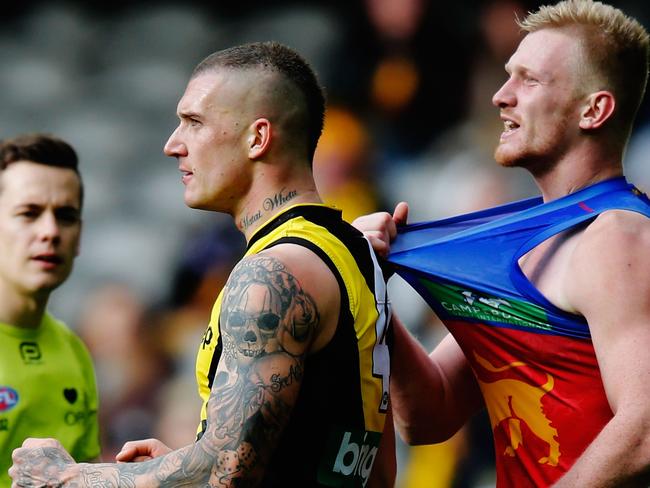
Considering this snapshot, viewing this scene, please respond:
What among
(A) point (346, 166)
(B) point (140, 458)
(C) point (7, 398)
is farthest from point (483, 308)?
(A) point (346, 166)

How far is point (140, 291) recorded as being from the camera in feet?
22.8

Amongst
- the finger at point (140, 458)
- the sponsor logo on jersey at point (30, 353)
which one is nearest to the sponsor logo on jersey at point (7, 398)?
the sponsor logo on jersey at point (30, 353)

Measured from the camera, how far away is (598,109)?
3.26m

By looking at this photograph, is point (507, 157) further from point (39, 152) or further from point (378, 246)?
point (39, 152)

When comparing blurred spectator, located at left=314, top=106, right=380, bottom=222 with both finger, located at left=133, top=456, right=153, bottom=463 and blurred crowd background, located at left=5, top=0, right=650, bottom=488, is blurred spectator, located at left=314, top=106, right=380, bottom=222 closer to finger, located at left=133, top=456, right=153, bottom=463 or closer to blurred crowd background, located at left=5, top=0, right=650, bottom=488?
blurred crowd background, located at left=5, top=0, right=650, bottom=488

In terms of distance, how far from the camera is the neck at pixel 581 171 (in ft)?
10.8

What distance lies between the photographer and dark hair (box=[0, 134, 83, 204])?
15.8 ft

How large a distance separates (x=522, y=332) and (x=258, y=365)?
2.97ft

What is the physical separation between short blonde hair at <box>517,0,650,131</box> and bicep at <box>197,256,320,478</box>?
122 cm

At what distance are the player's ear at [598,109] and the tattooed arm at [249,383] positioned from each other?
1062mm

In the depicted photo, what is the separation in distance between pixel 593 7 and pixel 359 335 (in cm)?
130

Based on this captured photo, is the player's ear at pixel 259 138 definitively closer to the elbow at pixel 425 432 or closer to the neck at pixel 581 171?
the neck at pixel 581 171

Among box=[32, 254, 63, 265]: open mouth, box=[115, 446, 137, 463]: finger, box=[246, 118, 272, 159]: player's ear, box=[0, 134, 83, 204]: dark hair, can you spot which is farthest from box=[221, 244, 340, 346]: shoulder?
box=[0, 134, 83, 204]: dark hair

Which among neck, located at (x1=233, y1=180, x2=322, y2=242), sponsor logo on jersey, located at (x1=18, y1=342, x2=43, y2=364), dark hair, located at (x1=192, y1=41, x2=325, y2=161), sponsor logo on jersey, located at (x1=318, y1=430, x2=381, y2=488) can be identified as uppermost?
dark hair, located at (x1=192, y1=41, x2=325, y2=161)
